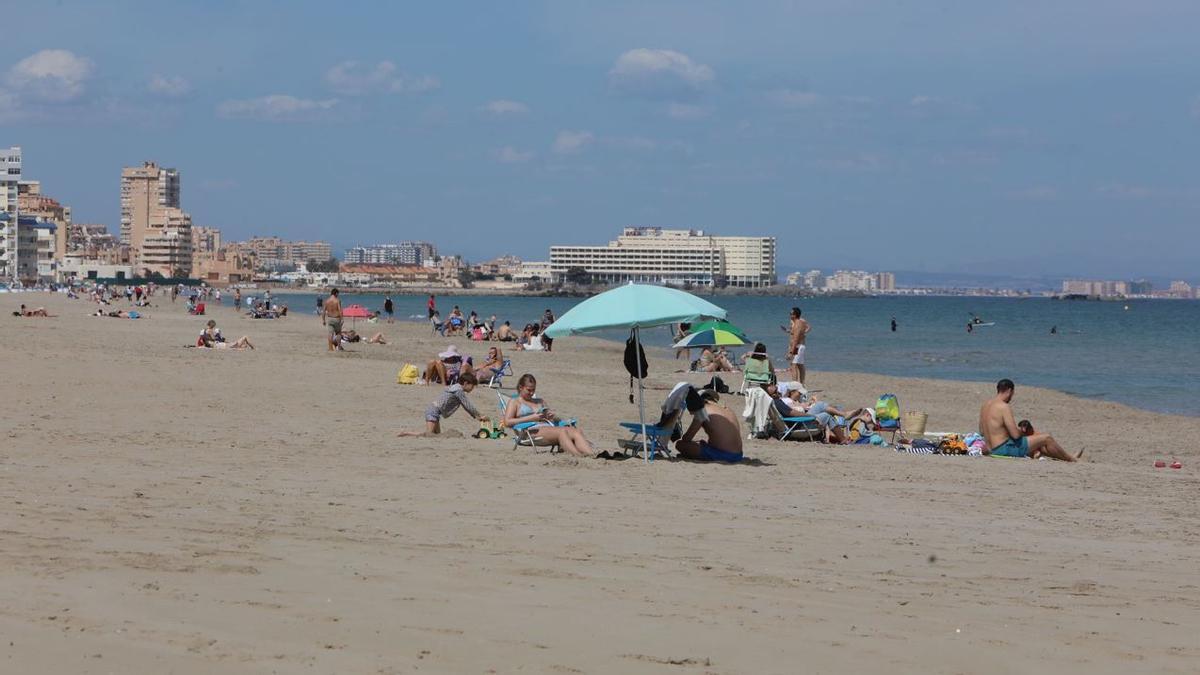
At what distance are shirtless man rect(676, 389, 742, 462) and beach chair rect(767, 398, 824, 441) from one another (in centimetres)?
222

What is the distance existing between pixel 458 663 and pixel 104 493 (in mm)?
3699

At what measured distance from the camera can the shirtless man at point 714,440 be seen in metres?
10.6

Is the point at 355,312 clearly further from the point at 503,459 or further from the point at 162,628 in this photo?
the point at 162,628

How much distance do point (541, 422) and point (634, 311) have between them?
4.76 ft

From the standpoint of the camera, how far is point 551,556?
20.2 ft

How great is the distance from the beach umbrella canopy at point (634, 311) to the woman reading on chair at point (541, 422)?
864 millimetres

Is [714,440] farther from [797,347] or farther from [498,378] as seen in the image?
[797,347]

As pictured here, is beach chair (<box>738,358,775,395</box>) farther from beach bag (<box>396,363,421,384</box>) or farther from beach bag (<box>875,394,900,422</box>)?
beach bag (<box>396,363,421,384</box>)

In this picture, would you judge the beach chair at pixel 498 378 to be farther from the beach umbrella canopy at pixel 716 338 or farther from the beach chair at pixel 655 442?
the beach chair at pixel 655 442

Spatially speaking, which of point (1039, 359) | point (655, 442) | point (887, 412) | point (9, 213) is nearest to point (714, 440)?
point (655, 442)

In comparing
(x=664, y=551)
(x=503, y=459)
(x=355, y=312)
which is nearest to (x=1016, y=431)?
(x=503, y=459)

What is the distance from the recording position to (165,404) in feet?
43.7

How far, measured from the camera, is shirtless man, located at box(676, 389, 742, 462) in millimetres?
10633

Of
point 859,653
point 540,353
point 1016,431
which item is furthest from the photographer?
point 540,353
